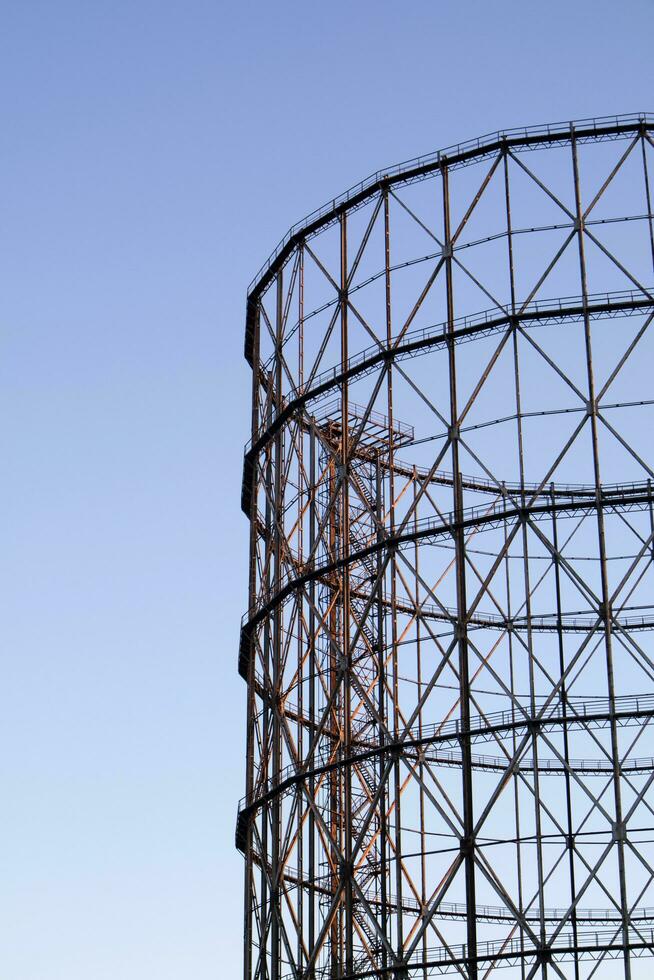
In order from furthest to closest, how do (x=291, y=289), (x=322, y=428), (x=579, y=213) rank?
(x=322, y=428)
(x=291, y=289)
(x=579, y=213)

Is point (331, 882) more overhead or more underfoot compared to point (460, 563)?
more underfoot

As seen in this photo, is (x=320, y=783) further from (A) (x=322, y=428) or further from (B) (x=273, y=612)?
(A) (x=322, y=428)

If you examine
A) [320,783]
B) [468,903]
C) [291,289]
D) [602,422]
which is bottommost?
[468,903]

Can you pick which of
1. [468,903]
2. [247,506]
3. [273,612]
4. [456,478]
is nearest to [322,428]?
[247,506]

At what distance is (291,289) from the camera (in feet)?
106

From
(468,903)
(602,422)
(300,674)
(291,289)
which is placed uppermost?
(291,289)

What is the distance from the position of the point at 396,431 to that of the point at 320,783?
11996mm

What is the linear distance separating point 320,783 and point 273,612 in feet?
11.9

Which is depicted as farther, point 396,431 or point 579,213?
point 396,431

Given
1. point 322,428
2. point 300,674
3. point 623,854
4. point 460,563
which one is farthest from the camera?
point 322,428

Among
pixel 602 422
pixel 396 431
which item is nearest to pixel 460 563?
pixel 602 422

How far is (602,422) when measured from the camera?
26031mm

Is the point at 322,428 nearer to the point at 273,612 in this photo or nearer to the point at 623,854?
the point at 273,612

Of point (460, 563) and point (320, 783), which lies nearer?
point (460, 563)
